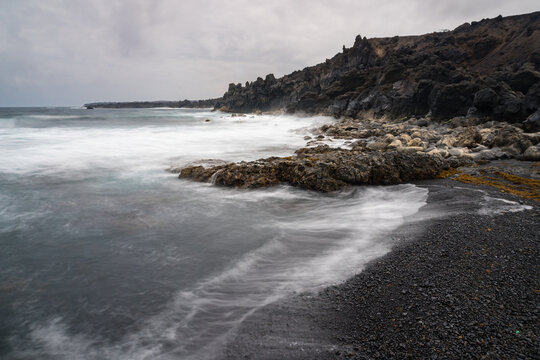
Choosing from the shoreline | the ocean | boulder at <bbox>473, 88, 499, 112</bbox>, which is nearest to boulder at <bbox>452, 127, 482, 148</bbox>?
the ocean

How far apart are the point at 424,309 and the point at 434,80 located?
32.6 meters

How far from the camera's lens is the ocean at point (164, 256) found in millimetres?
3240

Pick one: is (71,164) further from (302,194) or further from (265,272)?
(265,272)

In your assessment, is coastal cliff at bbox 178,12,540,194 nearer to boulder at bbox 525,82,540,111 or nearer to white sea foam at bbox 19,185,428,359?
boulder at bbox 525,82,540,111

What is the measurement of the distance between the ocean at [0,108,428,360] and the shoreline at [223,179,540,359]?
33 cm

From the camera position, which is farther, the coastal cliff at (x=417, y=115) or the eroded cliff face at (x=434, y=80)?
the eroded cliff face at (x=434, y=80)

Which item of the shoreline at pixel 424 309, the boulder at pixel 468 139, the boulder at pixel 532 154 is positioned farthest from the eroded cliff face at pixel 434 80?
the shoreline at pixel 424 309

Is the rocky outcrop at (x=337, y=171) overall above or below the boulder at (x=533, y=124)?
below

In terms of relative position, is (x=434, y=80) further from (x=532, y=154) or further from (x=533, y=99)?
(x=532, y=154)

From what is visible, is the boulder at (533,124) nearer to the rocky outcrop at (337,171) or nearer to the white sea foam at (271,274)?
the rocky outcrop at (337,171)

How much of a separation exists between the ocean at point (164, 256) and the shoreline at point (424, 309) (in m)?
0.33

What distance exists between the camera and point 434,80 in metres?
29.4

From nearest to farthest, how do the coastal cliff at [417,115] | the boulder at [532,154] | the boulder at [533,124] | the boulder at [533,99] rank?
the coastal cliff at [417,115] → the boulder at [532,154] → the boulder at [533,124] → the boulder at [533,99]

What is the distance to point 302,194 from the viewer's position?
775 centimetres
